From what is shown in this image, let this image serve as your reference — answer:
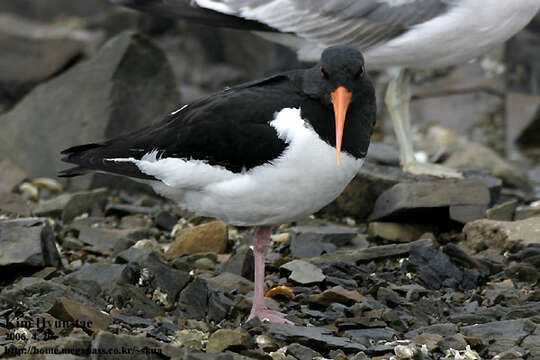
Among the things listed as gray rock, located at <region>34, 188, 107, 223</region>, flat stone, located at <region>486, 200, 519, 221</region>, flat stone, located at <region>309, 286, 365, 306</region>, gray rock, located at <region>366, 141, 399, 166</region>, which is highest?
gray rock, located at <region>366, 141, 399, 166</region>

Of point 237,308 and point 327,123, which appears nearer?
point 327,123

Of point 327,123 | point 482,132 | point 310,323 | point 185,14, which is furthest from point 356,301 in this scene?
point 482,132

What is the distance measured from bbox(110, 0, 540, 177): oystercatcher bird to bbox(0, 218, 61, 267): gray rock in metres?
2.66

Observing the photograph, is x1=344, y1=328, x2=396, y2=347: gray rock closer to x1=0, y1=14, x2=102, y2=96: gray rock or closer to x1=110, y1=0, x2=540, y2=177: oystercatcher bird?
x1=110, y1=0, x2=540, y2=177: oystercatcher bird

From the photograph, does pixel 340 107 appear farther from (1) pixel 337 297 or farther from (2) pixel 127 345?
(2) pixel 127 345

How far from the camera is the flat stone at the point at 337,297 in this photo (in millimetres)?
5000

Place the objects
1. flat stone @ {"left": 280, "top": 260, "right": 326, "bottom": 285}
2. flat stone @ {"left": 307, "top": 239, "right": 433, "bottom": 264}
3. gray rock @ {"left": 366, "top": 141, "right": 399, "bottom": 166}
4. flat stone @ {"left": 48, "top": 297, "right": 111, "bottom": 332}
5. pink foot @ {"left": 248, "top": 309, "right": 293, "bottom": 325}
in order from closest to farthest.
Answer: flat stone @ {"left": 48, "top": 297, "right": 111, "bottom": 332} < pink foot @ {"left": 248, "top": 309, "right": 293, "bottom": 325} < flat stone @ {"left": 280, "top": 260, "right": 326, "bottom": 285} < flat stone @ {"left": 307, "top": 239, "right": 433, "bottom": 264} < gray rock @ {"left": 366, "top": 141, "right": 399, "bottom": 166}

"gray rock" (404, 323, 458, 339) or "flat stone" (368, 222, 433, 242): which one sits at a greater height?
"flat stone" (368, 222, 433, 242)

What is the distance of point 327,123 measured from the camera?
4.54m

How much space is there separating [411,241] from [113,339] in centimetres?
296

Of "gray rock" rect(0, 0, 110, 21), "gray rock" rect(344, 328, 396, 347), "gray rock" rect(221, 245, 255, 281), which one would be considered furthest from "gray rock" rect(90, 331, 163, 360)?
"gray rock" rect(0, 0, 110, 21)

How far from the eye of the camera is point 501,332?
4.58m

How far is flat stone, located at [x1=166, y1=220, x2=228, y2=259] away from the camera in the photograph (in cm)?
605

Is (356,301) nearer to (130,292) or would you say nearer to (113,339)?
(130,292)
